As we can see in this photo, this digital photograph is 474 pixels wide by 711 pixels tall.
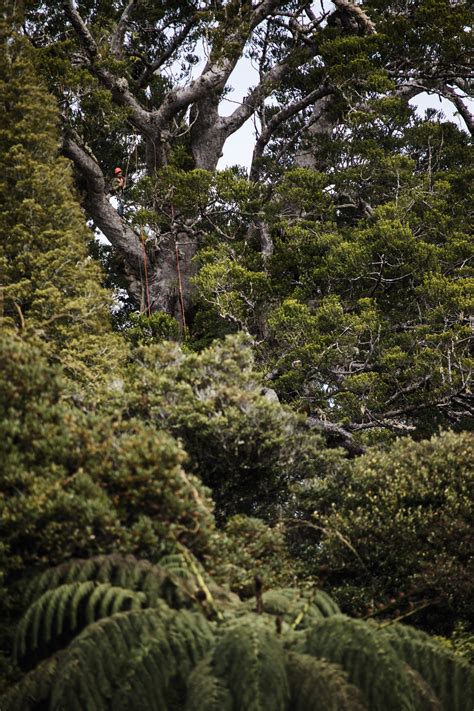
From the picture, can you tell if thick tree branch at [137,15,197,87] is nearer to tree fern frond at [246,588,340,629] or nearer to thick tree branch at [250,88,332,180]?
thick tree branch at [250,88,332,180]

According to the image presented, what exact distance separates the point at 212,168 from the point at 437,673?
18.0m

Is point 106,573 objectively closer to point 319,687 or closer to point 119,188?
point 319,687

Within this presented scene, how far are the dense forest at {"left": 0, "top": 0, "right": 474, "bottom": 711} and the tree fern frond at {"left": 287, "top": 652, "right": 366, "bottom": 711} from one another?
0.05 feet

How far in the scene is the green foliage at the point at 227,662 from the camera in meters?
6.67

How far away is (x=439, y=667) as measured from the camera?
24.7 ft

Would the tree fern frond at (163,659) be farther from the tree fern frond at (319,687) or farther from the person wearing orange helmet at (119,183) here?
the person wearing orange helmet at (119,183)

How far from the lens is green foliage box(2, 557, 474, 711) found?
6.67 m

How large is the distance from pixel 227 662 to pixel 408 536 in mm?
4820

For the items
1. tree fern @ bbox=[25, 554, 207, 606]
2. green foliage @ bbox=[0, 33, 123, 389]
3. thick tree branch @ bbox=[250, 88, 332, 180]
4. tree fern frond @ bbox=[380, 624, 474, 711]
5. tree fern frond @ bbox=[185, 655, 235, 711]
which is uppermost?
thick tree branch @ bbox=[250, 88, 332, 180]

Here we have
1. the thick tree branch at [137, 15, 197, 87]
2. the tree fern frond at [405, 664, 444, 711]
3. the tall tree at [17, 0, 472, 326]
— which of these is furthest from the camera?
the thick tree branch at [137, 15, 197, 87]

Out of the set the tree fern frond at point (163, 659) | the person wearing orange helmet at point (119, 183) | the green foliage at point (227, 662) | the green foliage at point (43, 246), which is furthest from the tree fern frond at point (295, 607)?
the person wearing orange helmet at point (119, 183)

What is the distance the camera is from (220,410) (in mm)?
11266

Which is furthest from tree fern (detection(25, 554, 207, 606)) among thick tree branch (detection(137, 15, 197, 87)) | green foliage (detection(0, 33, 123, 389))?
thick tree branch (detection(137, 15, 197, 87))

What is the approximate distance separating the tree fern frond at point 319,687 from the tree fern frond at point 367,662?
0.19 metres
